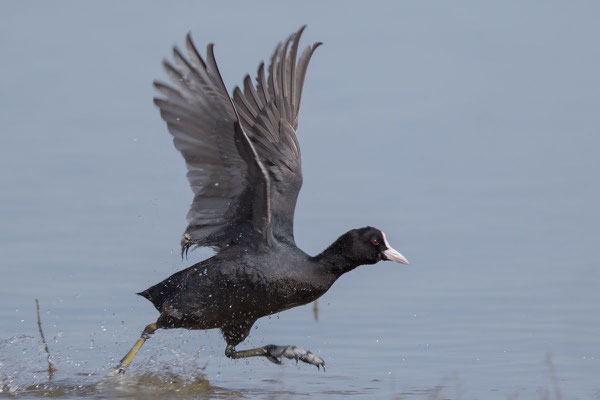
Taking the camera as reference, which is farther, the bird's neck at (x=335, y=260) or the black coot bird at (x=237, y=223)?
the bird's neck at (x=335, y=260)

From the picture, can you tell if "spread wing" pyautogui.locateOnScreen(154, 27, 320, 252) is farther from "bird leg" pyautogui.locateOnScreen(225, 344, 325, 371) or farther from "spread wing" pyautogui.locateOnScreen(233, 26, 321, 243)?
"bird leg" pyautogui.locateOnScreen(225, 344, 325, 371)

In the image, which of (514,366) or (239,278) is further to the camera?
(514,366)

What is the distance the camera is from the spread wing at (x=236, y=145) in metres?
9.62

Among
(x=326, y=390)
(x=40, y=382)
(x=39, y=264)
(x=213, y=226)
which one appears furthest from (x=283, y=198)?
(x=39, y=264)

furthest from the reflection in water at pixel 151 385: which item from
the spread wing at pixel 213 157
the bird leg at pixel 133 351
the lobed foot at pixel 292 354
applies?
the spread wing at pixel 213 157

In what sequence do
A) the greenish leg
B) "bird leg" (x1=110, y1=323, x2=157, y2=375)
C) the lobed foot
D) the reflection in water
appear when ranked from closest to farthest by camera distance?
the reflection in water < the lobed foot < "bird leg" (x1=110, y1=323, x2=157, y2=375) < the greenish leg

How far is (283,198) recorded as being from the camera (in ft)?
33.4

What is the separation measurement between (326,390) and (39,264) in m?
2.96

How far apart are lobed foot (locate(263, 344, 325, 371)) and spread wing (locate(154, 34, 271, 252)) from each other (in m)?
0.68

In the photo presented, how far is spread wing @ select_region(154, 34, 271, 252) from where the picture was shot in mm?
9594

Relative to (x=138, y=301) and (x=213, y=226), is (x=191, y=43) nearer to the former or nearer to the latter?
(x=213, y=226)

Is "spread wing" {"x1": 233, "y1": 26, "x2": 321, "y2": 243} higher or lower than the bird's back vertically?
higher

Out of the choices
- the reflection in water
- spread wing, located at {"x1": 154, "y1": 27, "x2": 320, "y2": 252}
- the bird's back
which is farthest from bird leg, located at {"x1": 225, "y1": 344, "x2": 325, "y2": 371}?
spread wing, located at {"x1": 154, "y1": 27, "x2": 320, "y2": 252}

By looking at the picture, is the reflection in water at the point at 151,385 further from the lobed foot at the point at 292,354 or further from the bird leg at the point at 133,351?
the lobed foot at the point at 292,354
